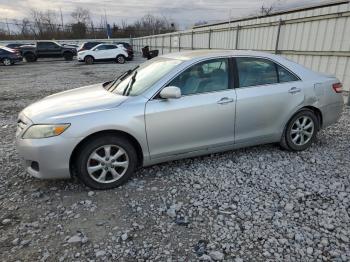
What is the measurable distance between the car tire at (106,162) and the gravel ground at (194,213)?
136mm

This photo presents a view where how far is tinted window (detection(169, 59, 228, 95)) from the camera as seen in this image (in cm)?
360

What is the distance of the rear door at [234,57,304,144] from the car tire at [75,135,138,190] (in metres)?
1.48

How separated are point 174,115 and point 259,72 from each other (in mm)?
1433

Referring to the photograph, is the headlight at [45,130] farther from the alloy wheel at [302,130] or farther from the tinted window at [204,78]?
the alloy wheel at [302,130]

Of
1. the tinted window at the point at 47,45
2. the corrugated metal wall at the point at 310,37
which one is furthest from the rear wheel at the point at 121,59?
the corrugated metal wall at the point at 310,37

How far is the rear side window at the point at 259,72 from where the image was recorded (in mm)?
3895

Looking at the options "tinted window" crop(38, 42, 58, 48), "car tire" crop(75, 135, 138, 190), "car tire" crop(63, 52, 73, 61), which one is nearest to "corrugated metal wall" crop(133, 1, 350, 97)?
"car tire" crop(75, 135, 138, 190)

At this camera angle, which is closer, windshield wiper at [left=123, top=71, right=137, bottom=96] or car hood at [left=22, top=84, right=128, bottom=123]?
car hood at [left=22, top=84, right=128, bottom=123]

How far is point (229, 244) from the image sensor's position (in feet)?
8.36


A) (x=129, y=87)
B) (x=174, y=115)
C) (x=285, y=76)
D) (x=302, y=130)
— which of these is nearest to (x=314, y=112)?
(x=302, y=130)

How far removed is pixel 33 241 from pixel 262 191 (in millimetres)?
2403

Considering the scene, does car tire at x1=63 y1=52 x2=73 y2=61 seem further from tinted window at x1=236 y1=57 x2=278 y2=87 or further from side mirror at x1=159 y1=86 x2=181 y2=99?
side mirror at x1=159 y1=86 x2=181 y2=99

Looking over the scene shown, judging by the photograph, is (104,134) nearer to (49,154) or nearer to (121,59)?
(49,154)

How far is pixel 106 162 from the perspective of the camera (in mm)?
3354
